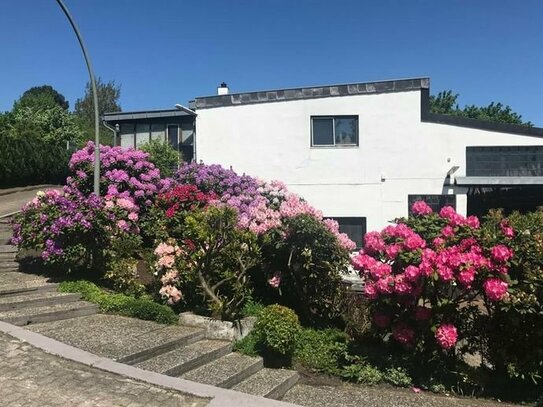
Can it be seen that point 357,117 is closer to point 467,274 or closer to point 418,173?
point 418,173

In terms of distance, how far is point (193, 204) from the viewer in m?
10.6

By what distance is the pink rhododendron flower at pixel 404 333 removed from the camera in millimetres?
6691

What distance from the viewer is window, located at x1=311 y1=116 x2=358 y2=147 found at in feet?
54.0

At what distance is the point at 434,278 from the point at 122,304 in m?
4.54

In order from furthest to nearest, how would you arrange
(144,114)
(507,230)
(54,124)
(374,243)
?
(54,124), (144,114), (374,243), (507,230)

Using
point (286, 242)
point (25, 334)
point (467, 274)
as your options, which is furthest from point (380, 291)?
point (25, 334)

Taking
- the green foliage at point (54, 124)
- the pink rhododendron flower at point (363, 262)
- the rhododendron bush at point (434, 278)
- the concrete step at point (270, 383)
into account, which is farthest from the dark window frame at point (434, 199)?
the green foliage at point (54, 124)

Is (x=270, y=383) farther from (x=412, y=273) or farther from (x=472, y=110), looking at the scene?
(x=472, y=110)

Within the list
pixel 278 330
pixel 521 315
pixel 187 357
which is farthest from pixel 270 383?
pixel 521 315

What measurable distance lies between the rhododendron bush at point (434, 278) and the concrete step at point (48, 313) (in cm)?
400

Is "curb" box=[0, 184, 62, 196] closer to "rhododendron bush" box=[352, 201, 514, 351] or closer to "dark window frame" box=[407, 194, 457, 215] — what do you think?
"dark window frame" box=[407, 194, 457, 215]

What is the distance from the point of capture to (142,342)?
6.32 metres

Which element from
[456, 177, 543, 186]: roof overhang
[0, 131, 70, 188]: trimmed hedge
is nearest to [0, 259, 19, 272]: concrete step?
[456, 177, 543, 186]: roof overhang

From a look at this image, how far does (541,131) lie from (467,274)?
11.5m
